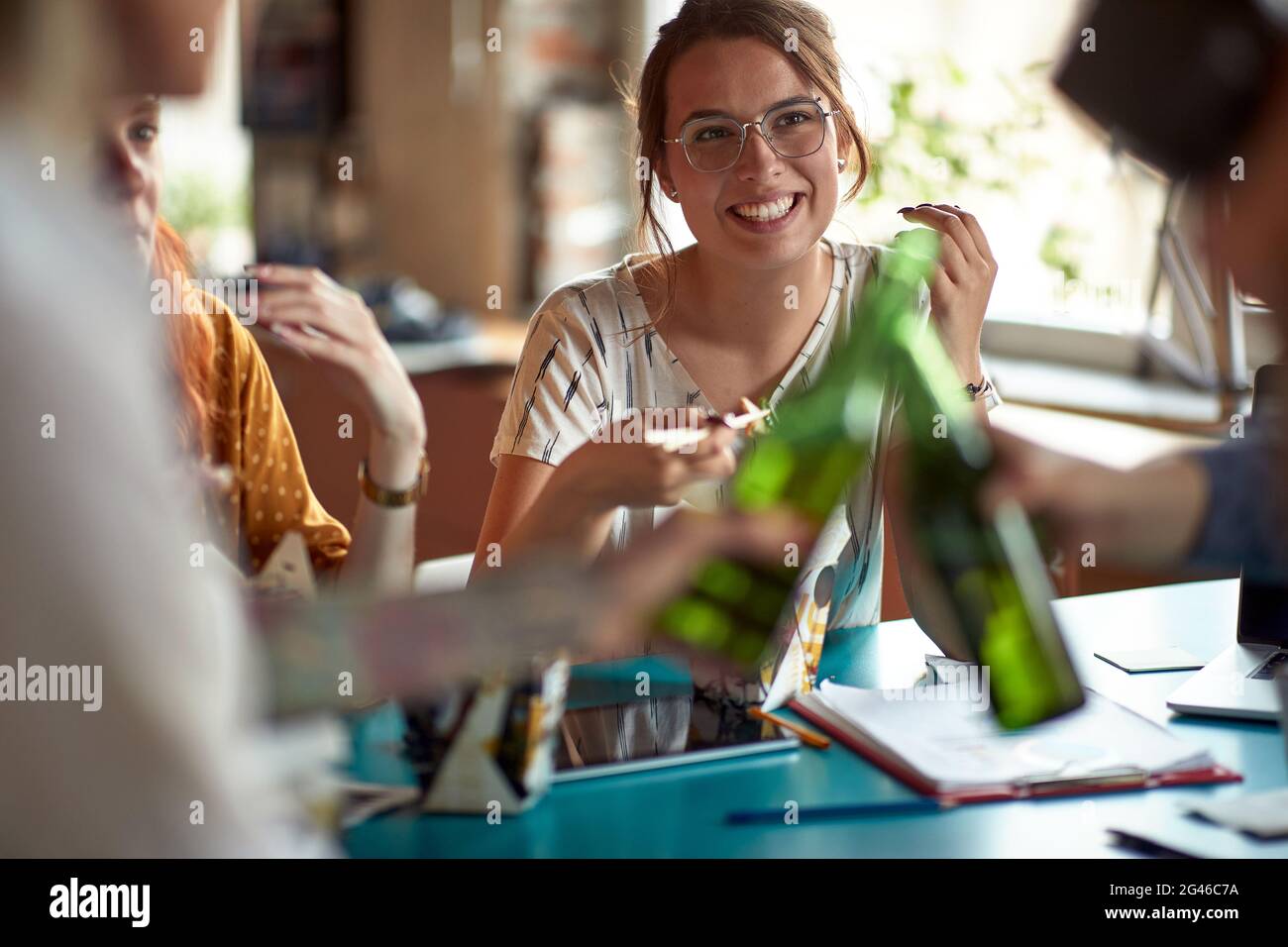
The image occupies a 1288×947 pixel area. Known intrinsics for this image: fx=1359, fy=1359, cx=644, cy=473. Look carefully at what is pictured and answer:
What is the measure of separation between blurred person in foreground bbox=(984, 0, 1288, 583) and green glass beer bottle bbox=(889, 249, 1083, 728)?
0.07 ft

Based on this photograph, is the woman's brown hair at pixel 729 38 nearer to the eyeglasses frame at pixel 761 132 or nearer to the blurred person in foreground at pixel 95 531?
the eyeglasses frame at pixel 761 132

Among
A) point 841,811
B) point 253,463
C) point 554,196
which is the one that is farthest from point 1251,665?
point 554,196

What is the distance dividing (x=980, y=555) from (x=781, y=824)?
9.6 inches

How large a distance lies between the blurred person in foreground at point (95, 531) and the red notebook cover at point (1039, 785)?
533 mm

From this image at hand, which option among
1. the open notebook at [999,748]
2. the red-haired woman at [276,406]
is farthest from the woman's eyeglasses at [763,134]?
the open notebook at [999,748]

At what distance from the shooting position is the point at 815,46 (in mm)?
1501

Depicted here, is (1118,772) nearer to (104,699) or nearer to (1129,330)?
(104,699)

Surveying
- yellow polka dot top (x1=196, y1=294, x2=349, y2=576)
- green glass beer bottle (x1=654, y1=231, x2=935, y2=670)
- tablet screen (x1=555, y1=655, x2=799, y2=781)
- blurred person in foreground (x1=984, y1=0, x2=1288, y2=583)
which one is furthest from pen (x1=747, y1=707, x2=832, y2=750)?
yellow polka dot top (x1=196, y1=294, x2=349, y2=576)

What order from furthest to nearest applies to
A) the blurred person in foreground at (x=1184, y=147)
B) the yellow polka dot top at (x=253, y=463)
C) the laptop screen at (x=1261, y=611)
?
the yellow polka dot top at (x=253, y=463) → the laptop screen at (x=1261, y=611) → the blurred person in foreground at (x=1184, y=147)

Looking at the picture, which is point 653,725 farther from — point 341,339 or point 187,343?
point 187,343

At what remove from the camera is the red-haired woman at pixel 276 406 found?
1238 mm

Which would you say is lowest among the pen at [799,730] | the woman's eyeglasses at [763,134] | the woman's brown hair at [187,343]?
the pen at [799,730]

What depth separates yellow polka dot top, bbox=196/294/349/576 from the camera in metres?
1.45

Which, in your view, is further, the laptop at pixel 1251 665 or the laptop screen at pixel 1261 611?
the laptop screen at pixel 1261 611
